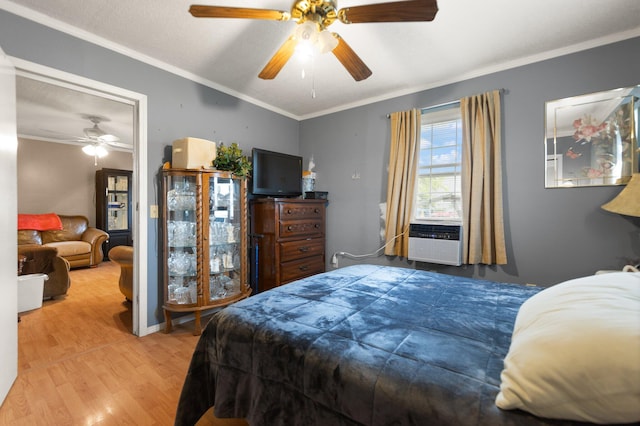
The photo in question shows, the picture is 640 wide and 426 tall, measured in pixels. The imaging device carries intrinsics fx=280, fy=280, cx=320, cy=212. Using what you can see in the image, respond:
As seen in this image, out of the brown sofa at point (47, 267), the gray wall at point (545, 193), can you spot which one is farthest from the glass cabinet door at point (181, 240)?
the gray wall at point (545, 193)

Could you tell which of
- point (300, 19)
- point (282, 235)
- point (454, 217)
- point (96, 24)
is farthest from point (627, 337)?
point (96, 24)

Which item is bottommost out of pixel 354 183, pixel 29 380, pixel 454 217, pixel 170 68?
pixel 29 380

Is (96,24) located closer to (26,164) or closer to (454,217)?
(454,217)

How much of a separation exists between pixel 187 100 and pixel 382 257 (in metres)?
2.76

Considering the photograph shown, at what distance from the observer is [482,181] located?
2699mm

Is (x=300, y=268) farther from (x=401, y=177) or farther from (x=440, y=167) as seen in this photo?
(x=440, y=167)

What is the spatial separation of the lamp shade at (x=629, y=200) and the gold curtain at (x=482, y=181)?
0.75m

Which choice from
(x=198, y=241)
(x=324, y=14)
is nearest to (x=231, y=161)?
(x=198, y=241)

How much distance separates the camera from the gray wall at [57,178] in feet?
17.6

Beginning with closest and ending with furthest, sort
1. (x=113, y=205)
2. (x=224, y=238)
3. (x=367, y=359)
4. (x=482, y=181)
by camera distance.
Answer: (x=367, y=359)
(x=482, y=181)
(x=224, y=238)
(x=113, y=205)

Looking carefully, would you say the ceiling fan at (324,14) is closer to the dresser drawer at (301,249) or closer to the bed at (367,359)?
the bed at (367,359)

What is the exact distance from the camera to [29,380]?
6.08ft

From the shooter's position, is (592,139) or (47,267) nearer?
(592,139)

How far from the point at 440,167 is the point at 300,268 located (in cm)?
198
